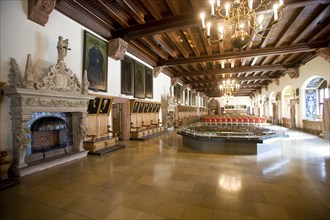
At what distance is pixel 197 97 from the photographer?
78.9 ft

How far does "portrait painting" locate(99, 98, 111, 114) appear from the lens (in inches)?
243

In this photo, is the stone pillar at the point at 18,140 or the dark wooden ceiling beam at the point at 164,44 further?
the dark wooden ceiling beam at the point at 164,44

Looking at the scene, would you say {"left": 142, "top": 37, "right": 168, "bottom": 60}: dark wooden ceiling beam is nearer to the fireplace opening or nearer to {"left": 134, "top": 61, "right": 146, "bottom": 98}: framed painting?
{"left": 134, "top": 61, "right": 146, "bottom": 98}: framed painting

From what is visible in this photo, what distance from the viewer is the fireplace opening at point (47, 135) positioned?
4.01 meters

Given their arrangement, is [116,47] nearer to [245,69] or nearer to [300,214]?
[300,214]

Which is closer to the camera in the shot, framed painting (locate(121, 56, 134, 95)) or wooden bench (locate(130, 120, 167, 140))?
framed painting (locate(121, 56, 134, 95))

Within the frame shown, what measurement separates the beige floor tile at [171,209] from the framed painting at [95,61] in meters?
4.90

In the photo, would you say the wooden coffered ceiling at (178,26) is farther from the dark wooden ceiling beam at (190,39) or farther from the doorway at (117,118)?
the doorway at (117,118)

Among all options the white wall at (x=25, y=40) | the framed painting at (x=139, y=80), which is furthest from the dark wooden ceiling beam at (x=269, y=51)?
the white wall at (x=25, y=40)

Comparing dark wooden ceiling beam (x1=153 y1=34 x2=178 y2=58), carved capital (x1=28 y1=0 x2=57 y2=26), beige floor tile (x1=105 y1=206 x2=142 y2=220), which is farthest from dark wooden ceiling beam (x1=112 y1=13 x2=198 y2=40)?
beige floor tile (x1=105 y1=206 x2=142 y2=220)

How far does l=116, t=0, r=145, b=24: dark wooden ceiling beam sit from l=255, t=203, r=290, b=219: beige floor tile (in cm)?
573

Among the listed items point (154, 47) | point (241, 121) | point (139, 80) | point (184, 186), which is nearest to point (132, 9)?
point (154, 47)

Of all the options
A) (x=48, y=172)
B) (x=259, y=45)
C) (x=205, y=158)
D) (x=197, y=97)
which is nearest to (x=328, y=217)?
(x=205, y=158)

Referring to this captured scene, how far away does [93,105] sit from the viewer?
19.1 ft
